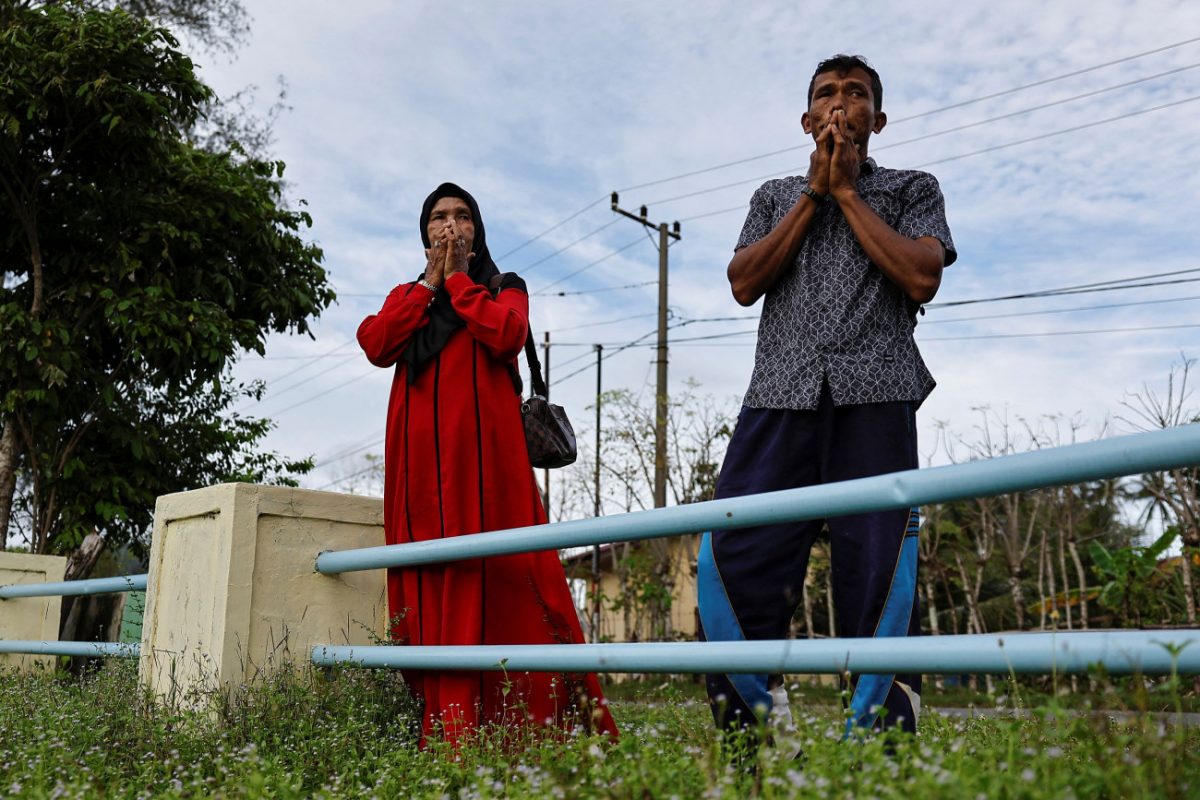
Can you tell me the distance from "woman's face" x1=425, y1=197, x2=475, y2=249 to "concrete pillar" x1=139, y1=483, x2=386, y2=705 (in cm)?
94

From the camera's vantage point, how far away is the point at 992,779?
152cm

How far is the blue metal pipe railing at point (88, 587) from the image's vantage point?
4.33m

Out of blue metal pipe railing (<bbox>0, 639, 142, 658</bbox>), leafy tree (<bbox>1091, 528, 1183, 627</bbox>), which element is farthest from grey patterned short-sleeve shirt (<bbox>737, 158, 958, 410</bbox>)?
leafy tree (<bbox>1091, 528, 1183, 627</bbox>)

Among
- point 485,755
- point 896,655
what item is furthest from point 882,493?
point 485,755

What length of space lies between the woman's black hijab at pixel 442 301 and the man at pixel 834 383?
1129 mm

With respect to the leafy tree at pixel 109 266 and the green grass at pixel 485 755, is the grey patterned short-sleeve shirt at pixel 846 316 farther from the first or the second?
the leafy tree at pixel 109 266

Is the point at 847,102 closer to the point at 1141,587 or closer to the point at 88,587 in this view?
the point at 88,587

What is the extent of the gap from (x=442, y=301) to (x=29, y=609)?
3.99 m

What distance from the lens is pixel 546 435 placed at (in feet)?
12.0

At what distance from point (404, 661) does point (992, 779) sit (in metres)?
1.86

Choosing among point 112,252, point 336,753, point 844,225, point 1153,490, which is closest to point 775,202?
point 844,225

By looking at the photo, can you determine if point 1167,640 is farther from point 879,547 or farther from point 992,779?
point 879,547

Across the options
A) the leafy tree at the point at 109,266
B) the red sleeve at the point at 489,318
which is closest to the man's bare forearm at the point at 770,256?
the red sleeve at the point at 489,318

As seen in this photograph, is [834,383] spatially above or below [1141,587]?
below
